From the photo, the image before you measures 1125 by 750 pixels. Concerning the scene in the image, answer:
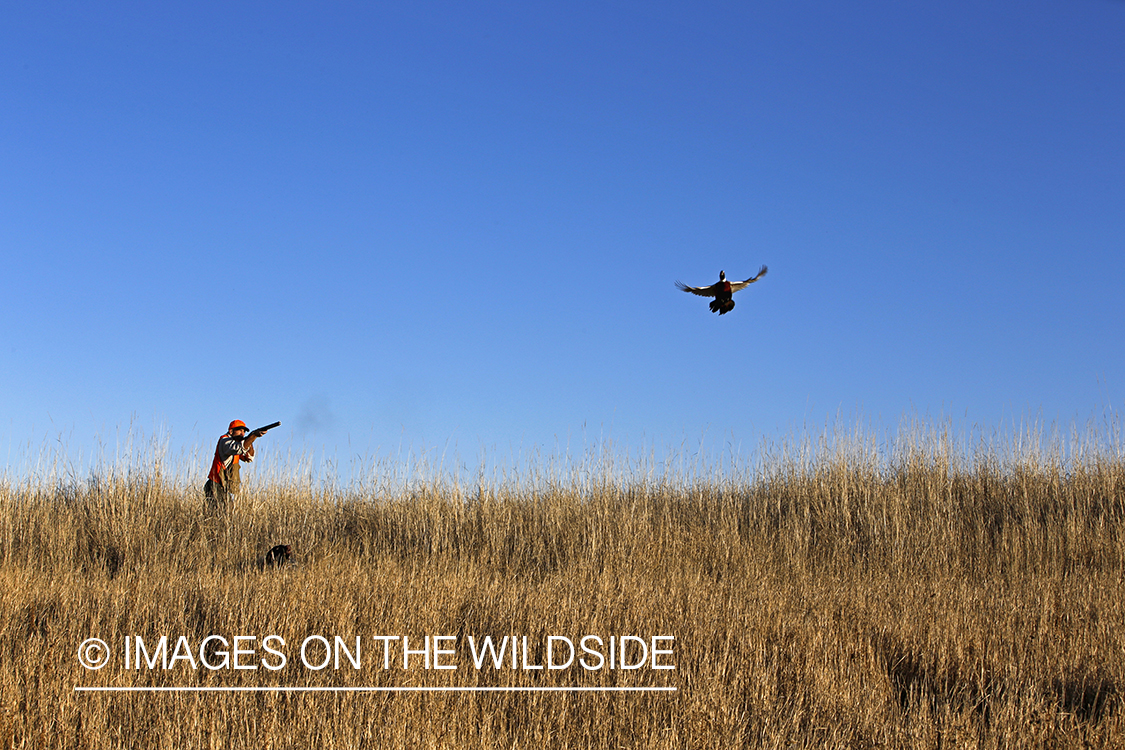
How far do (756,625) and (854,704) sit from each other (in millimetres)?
1518

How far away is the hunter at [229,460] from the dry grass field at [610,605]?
248mm

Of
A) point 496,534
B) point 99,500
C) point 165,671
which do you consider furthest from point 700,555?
point 99,500

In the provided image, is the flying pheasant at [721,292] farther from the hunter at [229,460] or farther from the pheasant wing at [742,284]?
the hunter at [229,460]

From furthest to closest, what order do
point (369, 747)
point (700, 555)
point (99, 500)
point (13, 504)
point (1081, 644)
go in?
point (13, 504), point (99, 500), point (700, 555), point (1081, 644), point (369, 747)

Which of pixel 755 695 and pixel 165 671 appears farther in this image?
pixel 165 671

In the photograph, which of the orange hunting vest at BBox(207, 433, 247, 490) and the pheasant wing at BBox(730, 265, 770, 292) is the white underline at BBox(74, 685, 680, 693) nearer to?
the pheasant wing at BBox(730, 265, 770, 292)

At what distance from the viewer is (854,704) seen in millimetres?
4453

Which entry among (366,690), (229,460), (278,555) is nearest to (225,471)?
(229,460)

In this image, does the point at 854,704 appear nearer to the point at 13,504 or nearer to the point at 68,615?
the point at 68,615

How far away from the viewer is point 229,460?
1084 cm

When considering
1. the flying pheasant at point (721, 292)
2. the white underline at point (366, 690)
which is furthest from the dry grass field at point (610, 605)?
the flying pheasant at point (721, 292)

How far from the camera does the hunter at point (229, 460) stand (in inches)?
416

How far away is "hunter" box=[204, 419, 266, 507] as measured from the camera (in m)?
10.6

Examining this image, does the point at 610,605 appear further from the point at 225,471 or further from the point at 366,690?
the point at 225,471
